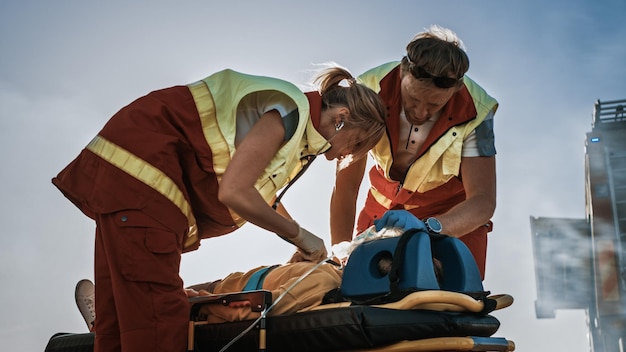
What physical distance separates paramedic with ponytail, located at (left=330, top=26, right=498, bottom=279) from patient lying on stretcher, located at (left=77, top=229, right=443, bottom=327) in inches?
27.2

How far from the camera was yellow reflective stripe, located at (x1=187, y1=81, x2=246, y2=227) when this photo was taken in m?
2.61

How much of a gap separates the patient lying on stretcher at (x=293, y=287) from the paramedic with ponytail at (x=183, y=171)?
10cm

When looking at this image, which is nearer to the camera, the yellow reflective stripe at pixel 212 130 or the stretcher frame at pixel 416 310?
the stretcher frame at pixel 416 310

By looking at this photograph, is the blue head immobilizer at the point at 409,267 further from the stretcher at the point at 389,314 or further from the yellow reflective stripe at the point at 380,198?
the yellow reflective stripe at the point at 380,198

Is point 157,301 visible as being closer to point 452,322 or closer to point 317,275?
point 317,275

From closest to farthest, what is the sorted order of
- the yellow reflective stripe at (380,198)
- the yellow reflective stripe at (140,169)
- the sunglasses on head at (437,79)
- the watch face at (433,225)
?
the yellow reflective stripe at (140,169) < the watch face at (433,225) < the sunglasses on head at (437,79) < the yellow reflective stripe at (380,198)

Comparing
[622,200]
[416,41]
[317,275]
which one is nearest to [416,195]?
[416,41]

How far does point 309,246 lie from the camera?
2680 millimetres

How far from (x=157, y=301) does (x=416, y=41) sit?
5.09 ft

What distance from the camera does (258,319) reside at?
7.81ft

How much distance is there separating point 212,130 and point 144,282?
546mm

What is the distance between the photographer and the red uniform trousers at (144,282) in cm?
242

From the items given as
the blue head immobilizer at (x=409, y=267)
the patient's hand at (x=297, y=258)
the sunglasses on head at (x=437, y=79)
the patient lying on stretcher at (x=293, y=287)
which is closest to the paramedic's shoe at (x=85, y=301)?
the patient lying on stretcher at (x=293, y=287)

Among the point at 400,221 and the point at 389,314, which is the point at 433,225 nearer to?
the point at 400,221
